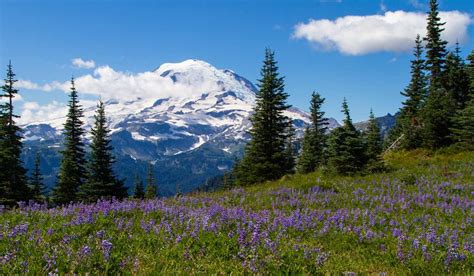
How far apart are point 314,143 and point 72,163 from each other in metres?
35.4

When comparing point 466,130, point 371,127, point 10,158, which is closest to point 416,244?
point 466,130

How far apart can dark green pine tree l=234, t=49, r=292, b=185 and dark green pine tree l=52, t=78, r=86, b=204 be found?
21404 mm

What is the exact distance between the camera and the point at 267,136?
39531 millimetres

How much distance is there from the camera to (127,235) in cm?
704

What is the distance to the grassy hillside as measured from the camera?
5676 millimetres

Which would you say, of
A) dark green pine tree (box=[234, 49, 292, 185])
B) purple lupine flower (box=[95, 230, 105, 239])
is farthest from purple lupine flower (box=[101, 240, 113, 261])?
dark green pine tree (box=[234, 49, 292, 185])

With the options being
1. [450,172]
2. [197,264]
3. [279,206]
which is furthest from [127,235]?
[450,172]

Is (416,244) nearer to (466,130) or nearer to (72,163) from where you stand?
(466,130)

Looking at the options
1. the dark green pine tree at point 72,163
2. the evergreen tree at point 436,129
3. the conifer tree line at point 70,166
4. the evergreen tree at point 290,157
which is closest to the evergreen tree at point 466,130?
the evergreen tree at point 436,129

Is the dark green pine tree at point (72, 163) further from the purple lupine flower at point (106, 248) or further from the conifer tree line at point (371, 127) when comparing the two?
the purple lupine flower at point (106, 248)

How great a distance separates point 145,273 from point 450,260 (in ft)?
15.8

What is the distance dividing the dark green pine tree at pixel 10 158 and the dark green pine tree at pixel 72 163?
4.05 m

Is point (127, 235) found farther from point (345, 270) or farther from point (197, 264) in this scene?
point (345, 270)

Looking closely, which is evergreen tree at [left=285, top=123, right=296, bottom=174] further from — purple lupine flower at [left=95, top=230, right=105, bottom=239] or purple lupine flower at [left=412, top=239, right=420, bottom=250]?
purple lupine flower at [left=95, top=230, right=105, bottom=239]
